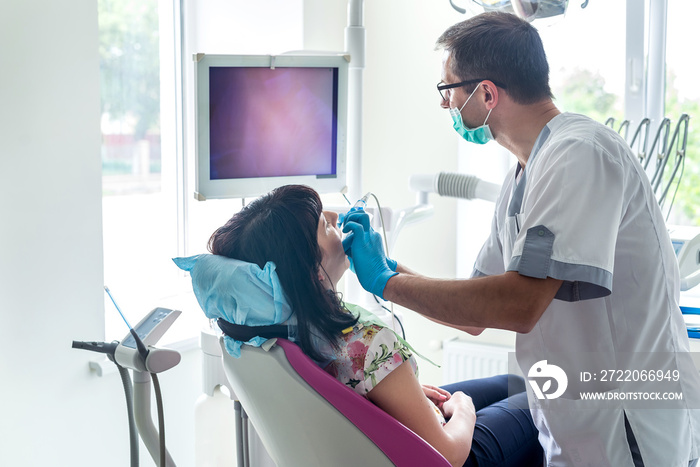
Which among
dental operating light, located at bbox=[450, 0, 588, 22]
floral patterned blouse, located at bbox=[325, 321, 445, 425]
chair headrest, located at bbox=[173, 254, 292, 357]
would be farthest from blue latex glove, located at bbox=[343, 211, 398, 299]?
dental operating light, located at bbox=[450, 0, 588, 22]

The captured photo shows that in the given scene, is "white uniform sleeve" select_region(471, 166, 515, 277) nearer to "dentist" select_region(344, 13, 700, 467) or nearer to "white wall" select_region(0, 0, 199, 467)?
"dentist" select_region(344, 13, 700, 467)

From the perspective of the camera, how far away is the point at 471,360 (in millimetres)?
2676

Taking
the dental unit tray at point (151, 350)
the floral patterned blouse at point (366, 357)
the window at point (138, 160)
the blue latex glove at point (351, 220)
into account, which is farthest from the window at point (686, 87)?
the dental unit tray at point (151, 350)

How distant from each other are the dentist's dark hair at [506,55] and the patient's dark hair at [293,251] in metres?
0.47

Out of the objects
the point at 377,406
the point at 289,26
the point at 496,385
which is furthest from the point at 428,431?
the point at 289,26

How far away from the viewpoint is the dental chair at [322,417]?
46.1 inches

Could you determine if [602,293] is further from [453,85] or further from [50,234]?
[50,234]

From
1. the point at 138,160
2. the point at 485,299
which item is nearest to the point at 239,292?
the point at 485,299

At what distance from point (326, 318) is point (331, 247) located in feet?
0.58

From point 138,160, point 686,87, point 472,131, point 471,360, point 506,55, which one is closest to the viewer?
point 506,55

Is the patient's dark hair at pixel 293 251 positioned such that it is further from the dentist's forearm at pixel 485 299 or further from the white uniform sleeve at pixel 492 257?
the white uniform sleeve at pixel 492 257

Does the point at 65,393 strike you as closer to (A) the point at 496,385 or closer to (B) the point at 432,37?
(A) the point at 496,385

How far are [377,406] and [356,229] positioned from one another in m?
0.37

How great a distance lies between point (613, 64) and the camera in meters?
2.54
